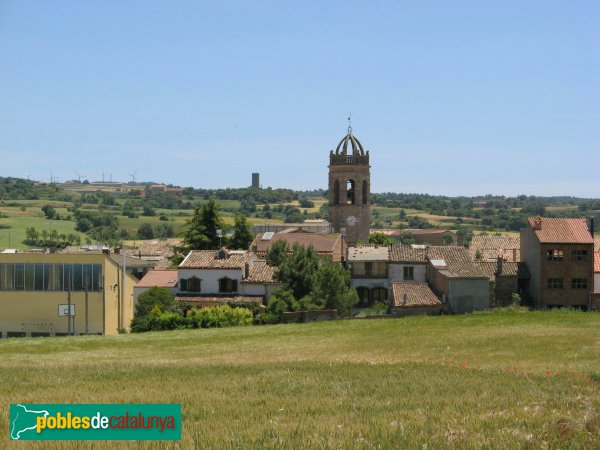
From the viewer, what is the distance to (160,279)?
212 ft

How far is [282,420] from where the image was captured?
623 inches

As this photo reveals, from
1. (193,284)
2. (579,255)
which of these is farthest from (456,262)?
(193,284)

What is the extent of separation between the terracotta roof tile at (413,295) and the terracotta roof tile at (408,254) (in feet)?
13.3

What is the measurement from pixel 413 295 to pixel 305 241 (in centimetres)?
2096

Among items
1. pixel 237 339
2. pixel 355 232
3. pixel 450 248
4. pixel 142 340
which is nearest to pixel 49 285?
pixel 142 340

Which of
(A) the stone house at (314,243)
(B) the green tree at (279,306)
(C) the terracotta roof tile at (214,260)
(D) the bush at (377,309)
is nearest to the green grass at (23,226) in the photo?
(A) the stone house at (314,243)

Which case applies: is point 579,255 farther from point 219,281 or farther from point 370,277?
point 219,281

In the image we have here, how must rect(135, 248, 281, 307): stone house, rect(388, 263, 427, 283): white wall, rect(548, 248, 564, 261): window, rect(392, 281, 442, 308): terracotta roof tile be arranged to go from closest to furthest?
1. rect(392, 281, 442, 308): terracotta roof tile
2. rect(548, 248, 564, 261): window
3. rect(135, 248, 281, 307): stone house
4. rect(388, 263, 427, 283): white wall

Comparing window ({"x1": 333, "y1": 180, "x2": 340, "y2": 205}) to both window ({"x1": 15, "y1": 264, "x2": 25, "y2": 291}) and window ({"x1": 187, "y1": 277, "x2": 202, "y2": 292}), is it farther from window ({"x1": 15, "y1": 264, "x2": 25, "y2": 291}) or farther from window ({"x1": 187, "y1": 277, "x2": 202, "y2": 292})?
window ({"x1": 15, "y1": 264, "x2": 25, "y2": 291})

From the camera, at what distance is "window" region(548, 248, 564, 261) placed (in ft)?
186

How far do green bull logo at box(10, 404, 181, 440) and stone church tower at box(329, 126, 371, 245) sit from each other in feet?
248

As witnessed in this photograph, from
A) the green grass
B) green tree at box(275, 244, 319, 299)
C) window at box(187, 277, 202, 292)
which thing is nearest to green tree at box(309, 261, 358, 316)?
green tree at box(275, 244, 319, 299)

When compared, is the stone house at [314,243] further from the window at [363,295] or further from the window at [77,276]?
the window at [77,276]

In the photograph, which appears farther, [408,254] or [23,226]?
[23,226]
